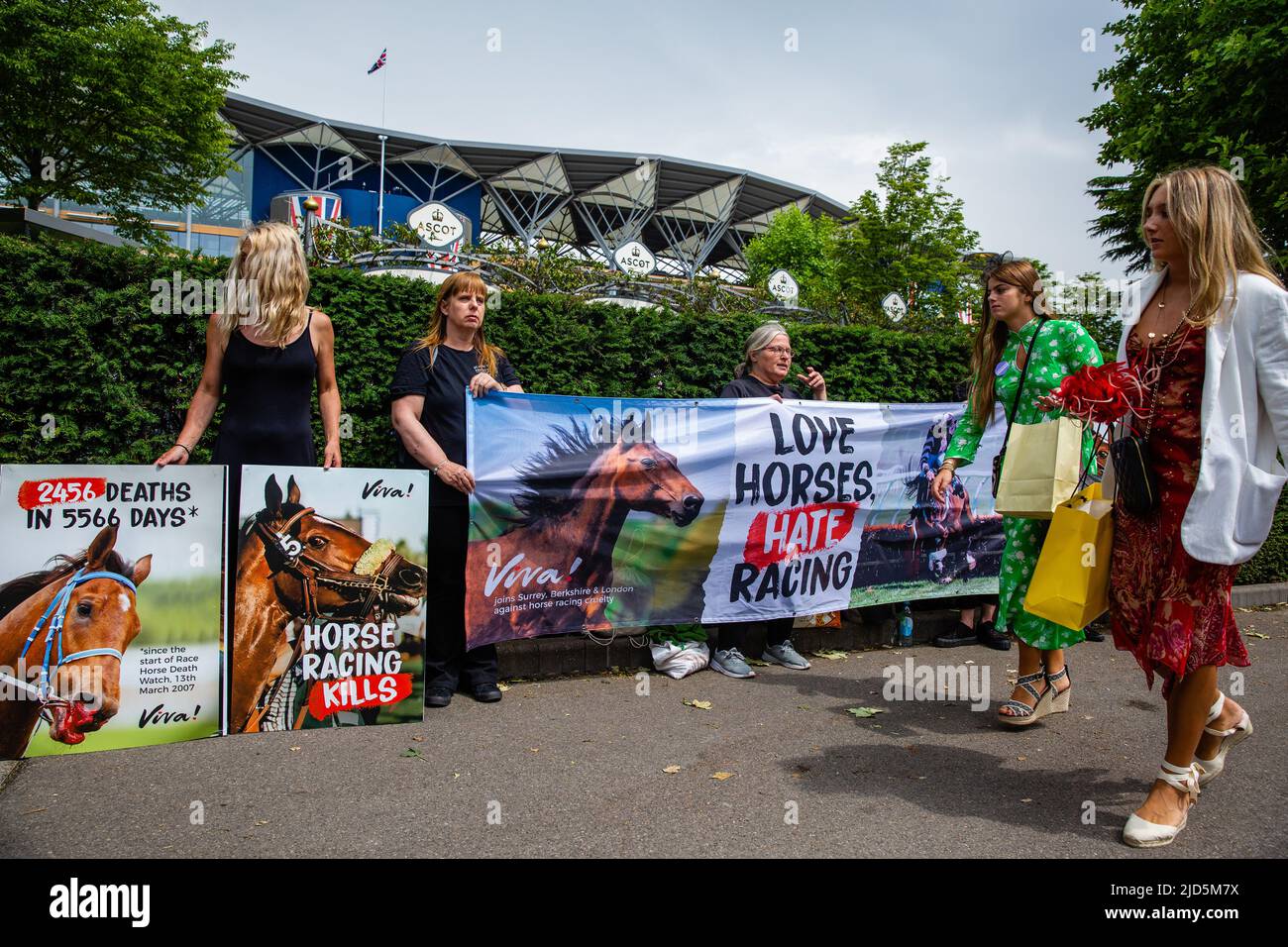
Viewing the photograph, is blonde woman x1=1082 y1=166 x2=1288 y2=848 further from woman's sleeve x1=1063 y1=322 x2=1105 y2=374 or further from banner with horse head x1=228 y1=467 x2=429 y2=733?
banner with horse head x1=228 y1=467 x2=429 y2=733

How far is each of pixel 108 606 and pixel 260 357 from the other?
→ 1217 millimetres

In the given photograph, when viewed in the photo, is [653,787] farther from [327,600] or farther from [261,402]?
[261,402]

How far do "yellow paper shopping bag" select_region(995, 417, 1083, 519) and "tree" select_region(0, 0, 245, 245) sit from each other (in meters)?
28.2

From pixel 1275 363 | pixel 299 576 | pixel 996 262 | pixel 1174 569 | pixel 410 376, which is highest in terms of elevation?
pixel 996 262

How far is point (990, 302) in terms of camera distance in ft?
15.1

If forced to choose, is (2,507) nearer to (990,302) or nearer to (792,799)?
(792,799)

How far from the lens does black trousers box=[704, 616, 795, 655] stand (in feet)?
18.0

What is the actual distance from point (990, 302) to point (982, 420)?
0.60 m


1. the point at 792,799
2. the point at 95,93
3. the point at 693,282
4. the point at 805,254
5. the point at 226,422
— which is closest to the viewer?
the point at 792,799

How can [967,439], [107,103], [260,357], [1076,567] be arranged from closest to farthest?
[1076,567], [260,357], [967,439], [107,103]

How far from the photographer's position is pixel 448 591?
4.66 metres

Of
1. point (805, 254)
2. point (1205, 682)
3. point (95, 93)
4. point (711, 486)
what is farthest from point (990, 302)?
point (805, 254)

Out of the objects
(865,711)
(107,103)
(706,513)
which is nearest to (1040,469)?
(865,711)

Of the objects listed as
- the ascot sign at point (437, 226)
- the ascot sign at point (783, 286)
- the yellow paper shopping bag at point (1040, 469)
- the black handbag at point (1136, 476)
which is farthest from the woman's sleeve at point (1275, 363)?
the ascot sign at point (783, 286)
